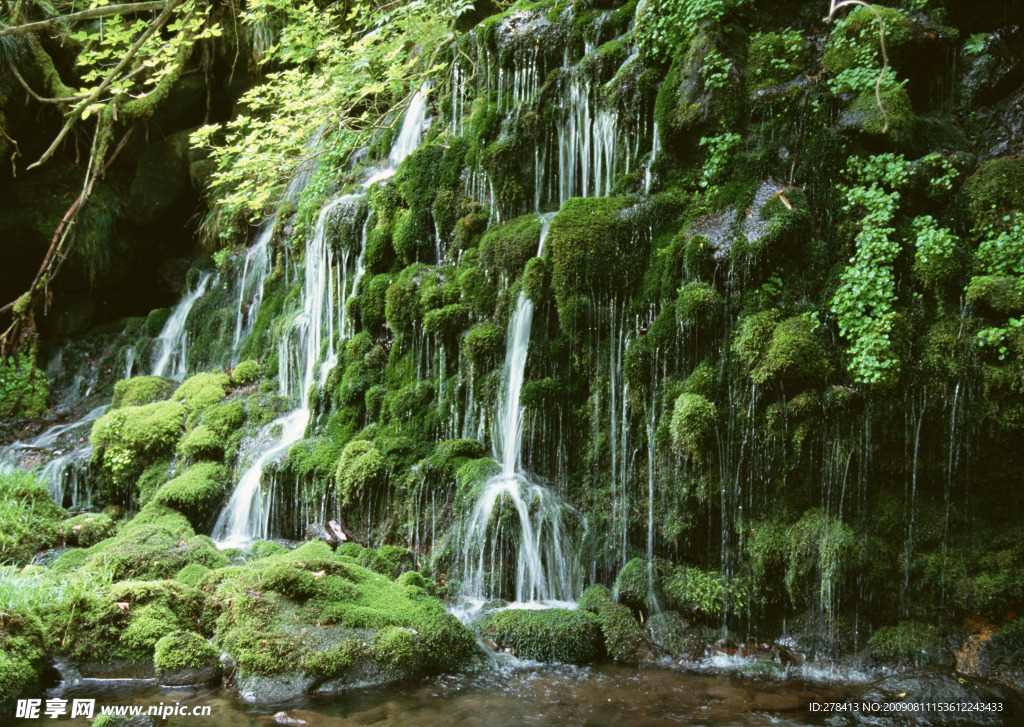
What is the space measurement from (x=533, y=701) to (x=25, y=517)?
678 cm

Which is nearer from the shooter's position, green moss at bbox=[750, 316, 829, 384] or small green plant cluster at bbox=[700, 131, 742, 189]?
green moss at bbox=[750, 316, 829, 384]

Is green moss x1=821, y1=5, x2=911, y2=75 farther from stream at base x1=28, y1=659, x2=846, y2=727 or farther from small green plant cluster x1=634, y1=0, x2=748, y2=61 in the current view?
stream at base x1=28, y1=659, x2=846, y2=727

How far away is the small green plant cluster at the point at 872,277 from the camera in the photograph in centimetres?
557

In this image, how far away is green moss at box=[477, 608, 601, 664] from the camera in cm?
535

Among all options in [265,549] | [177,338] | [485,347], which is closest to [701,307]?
[485,347]

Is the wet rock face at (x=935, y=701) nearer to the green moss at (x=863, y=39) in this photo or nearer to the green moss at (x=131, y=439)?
the green moss at (x=863, y=39)

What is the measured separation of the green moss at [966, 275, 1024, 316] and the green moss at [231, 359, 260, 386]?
373 inches

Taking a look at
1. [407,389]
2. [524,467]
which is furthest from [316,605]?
[407,389]

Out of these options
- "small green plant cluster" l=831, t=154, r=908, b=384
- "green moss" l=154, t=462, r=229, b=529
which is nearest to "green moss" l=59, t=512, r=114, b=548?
"green moss" l=154, t=462, r=229, b=529

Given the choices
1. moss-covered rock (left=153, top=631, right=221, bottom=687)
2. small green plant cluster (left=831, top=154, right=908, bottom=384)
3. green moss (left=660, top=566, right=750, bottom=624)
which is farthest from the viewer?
green moss (left=660, top=566, right=750, bottom=624)

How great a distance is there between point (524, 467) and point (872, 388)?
10.9ft

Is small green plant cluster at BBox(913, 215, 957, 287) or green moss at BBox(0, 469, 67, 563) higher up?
small green plant cluster at BBox(913, 215, 957, 287)

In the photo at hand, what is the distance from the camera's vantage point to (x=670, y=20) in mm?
7703

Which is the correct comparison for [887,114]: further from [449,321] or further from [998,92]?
[449,321]
